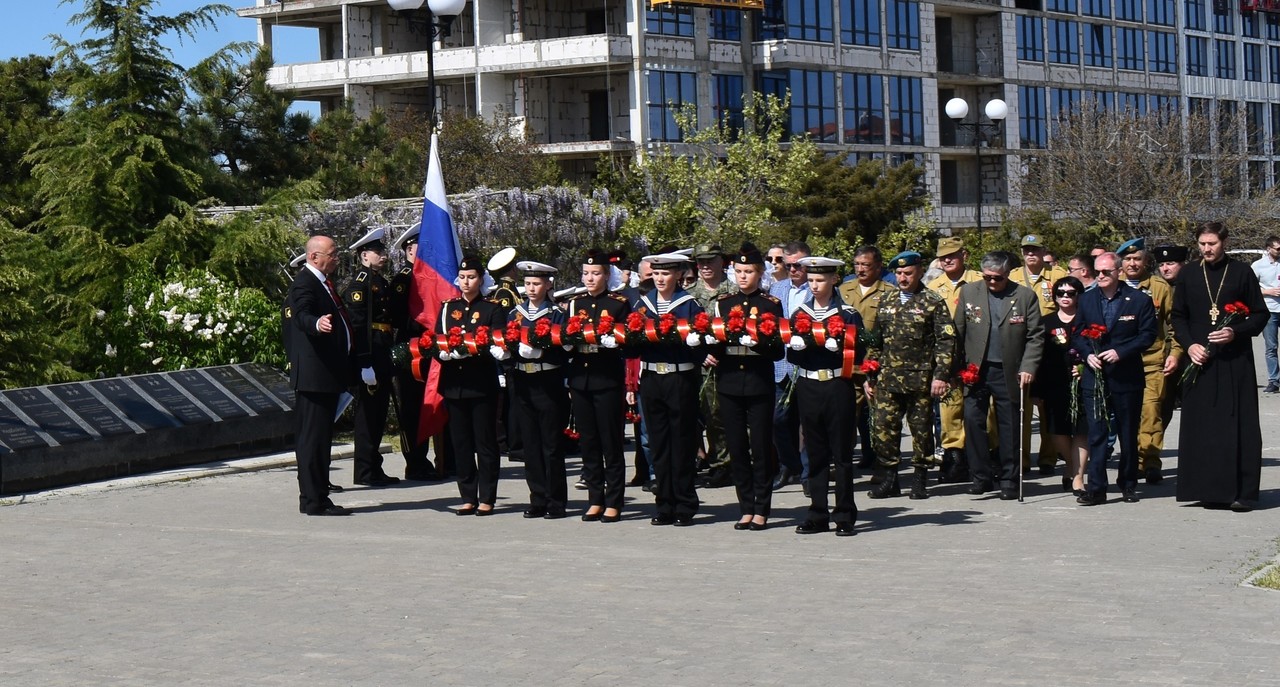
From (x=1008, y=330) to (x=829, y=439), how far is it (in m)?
2.49

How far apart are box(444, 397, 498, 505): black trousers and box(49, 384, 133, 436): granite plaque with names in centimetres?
387

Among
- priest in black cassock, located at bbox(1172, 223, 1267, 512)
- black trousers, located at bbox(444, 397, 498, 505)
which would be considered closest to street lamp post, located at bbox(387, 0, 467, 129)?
black trousers, located at bbox(444, 397, 498, 505)

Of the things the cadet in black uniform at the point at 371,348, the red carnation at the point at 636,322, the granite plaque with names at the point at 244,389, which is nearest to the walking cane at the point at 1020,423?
the red carnation at the point at 636,322

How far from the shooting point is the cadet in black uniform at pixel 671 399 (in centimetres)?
1195

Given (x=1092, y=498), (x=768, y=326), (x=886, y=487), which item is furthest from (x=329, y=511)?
(x=1092, y=498)

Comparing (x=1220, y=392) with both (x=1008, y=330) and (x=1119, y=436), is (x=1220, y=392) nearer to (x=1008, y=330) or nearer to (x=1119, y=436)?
(x=1119, y=436)

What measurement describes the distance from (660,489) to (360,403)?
3.82 metres

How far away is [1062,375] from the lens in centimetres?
1341

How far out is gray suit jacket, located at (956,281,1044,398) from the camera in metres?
13.2

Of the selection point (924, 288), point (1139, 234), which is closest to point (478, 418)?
point (924, 288)

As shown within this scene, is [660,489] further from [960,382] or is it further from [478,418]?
[960,382]

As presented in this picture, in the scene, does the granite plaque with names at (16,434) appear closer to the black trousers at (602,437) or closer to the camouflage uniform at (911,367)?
the black trousers at (602,437)

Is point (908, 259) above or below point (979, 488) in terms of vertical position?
above

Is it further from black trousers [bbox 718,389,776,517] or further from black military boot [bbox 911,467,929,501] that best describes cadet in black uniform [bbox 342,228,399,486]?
black military boot [bbox 911,467,929,501]
